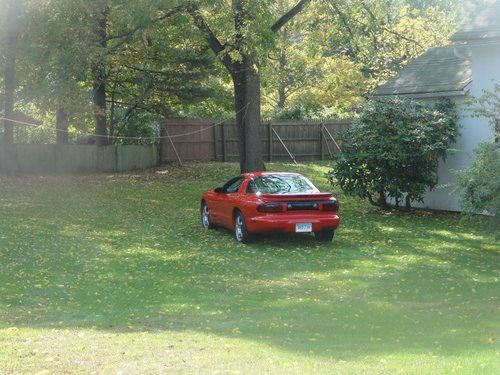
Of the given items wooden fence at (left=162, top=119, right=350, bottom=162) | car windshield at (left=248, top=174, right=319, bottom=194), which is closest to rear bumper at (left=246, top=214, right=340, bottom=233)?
car windshield at (left=248, top=174, right=319, bottom=194)

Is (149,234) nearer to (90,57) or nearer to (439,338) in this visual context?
(90,57)

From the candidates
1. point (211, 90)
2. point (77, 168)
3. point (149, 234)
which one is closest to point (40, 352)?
point (149, 234)

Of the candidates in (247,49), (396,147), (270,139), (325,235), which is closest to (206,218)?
(325,235)

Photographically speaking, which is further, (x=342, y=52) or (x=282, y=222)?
(x=342, y=52)

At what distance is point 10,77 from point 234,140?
12.0m

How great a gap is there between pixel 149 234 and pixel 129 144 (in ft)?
54.6

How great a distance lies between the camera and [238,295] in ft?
35.2

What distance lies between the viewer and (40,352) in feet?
→ 22.9

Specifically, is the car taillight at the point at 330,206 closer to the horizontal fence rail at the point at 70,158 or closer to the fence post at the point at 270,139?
the horizontal fence rail at the point at 70,158

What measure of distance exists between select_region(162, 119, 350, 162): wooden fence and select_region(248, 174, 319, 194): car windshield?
15.1 meters

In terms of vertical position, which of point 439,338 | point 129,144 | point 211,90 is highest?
point 211,90

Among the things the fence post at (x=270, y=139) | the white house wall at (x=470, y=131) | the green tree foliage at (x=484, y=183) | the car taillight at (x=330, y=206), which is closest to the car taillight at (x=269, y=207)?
the car taillight at (x=330, y=206)

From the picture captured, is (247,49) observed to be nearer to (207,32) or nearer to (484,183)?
(207,32)

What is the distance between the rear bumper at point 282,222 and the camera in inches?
570
